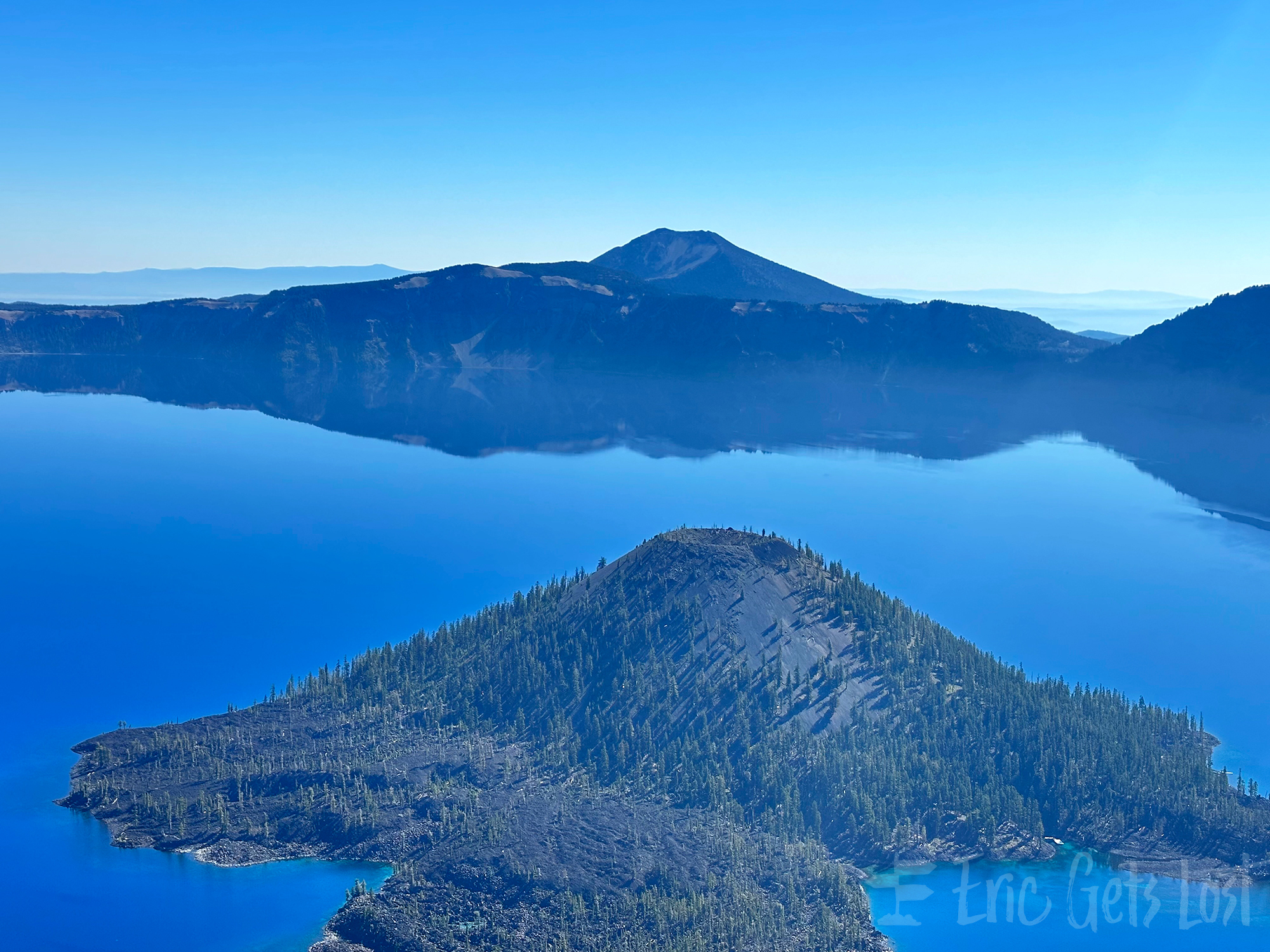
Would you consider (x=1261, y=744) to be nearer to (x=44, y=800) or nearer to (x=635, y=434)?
(x=44, y=800)

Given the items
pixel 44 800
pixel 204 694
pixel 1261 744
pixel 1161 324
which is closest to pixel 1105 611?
pixel 1261 744

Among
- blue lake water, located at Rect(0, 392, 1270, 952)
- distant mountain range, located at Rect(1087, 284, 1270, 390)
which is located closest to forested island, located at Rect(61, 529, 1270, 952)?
blue lake water, located at Rect(0, 392, 1270, 952)

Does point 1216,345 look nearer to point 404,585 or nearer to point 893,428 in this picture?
point 893,428

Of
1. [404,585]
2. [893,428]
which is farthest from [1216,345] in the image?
[404,585]

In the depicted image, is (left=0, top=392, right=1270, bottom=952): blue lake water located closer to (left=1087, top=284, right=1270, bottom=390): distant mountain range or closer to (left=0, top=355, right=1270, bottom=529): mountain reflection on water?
(left=0, top=355, right=1270, bottom=529): mountain reflection on water

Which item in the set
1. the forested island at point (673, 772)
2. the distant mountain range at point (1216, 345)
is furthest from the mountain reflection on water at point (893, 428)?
the forested island at point (673, 772)

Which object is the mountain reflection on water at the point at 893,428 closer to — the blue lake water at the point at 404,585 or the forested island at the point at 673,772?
the blue lake water at the point at 404,585
